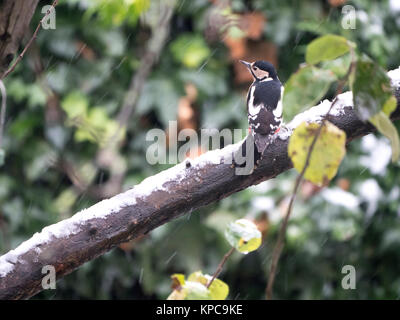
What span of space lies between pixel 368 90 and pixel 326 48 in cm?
6

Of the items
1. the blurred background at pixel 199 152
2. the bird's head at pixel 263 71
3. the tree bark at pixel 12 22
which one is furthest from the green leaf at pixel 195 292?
the blurred background at pixel 199 152

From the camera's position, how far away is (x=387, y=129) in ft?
1.83

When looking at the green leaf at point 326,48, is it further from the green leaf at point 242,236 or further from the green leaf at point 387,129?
the green leaf at point 242,236

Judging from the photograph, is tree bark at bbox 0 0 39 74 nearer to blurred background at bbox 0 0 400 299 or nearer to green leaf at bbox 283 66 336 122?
green leaf at bbox 283 66 336 122

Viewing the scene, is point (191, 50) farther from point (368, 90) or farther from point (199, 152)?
point (368, 90)

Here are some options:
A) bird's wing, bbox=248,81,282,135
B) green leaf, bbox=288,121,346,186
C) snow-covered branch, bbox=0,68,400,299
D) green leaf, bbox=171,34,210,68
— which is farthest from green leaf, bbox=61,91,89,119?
green leaf, bbox=288,121,346,186

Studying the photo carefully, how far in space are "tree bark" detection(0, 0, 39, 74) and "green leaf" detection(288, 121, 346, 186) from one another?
50cm

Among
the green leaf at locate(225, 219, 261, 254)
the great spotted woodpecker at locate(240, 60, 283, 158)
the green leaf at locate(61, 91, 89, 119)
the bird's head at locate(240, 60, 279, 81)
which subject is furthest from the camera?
the green leaf at locate(61, 91, 89, 119)

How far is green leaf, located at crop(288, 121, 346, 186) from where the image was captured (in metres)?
0.60

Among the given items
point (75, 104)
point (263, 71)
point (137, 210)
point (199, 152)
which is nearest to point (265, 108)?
point (263, 71)

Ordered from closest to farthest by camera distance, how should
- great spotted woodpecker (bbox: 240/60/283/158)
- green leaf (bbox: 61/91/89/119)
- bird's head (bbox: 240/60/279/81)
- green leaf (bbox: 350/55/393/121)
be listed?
green leaf (bbox: 350/55/393/121) < great spotted woodpecker (bbox: 240/60/283/158) < bird's head (bbox: 240/60/279/81) < green leaf (bbox: 61/91/89/119)

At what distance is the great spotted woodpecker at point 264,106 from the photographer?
46.9 inches

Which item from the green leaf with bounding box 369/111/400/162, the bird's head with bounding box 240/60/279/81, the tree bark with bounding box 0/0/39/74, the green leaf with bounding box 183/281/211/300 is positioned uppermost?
the bird's head with bounding box 240/60/279/81
